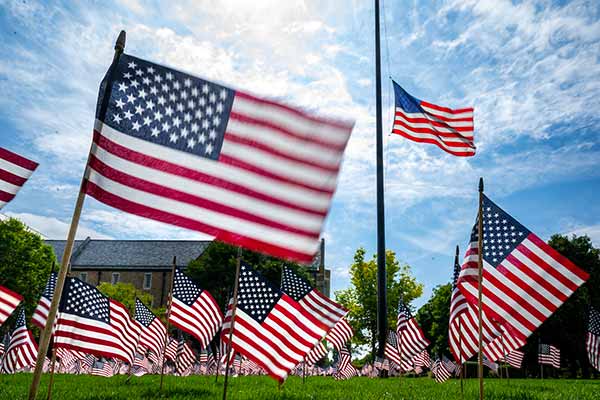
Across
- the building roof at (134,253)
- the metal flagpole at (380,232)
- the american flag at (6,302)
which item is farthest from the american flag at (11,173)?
the building roof at (134,253)

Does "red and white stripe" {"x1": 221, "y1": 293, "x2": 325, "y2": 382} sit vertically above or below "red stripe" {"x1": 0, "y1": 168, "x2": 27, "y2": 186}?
below

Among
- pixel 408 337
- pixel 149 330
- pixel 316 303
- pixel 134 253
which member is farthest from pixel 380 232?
pixel 134 253

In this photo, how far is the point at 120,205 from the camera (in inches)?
187

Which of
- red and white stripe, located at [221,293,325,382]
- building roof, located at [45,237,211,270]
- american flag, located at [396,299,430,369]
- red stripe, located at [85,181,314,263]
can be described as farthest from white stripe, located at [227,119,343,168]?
building roof, located at [45,237,211,270]

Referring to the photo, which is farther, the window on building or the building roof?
the building roof

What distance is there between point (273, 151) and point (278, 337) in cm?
510

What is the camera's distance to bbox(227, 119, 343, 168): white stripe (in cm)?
518

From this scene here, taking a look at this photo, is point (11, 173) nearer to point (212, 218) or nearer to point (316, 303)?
point (212, 218)

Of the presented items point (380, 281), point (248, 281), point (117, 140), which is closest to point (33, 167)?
point (117, 140)

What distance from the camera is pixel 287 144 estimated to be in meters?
5.22

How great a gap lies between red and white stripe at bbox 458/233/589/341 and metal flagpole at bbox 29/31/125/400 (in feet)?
21.1

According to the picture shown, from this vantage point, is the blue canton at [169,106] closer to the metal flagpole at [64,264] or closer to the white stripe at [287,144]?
the metal flagpole at [64,264]

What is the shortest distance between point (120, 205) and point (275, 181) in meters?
1.60

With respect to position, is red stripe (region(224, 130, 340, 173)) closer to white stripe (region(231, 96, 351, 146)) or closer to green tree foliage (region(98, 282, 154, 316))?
white stripe (region(231, 96, 351, 146))
